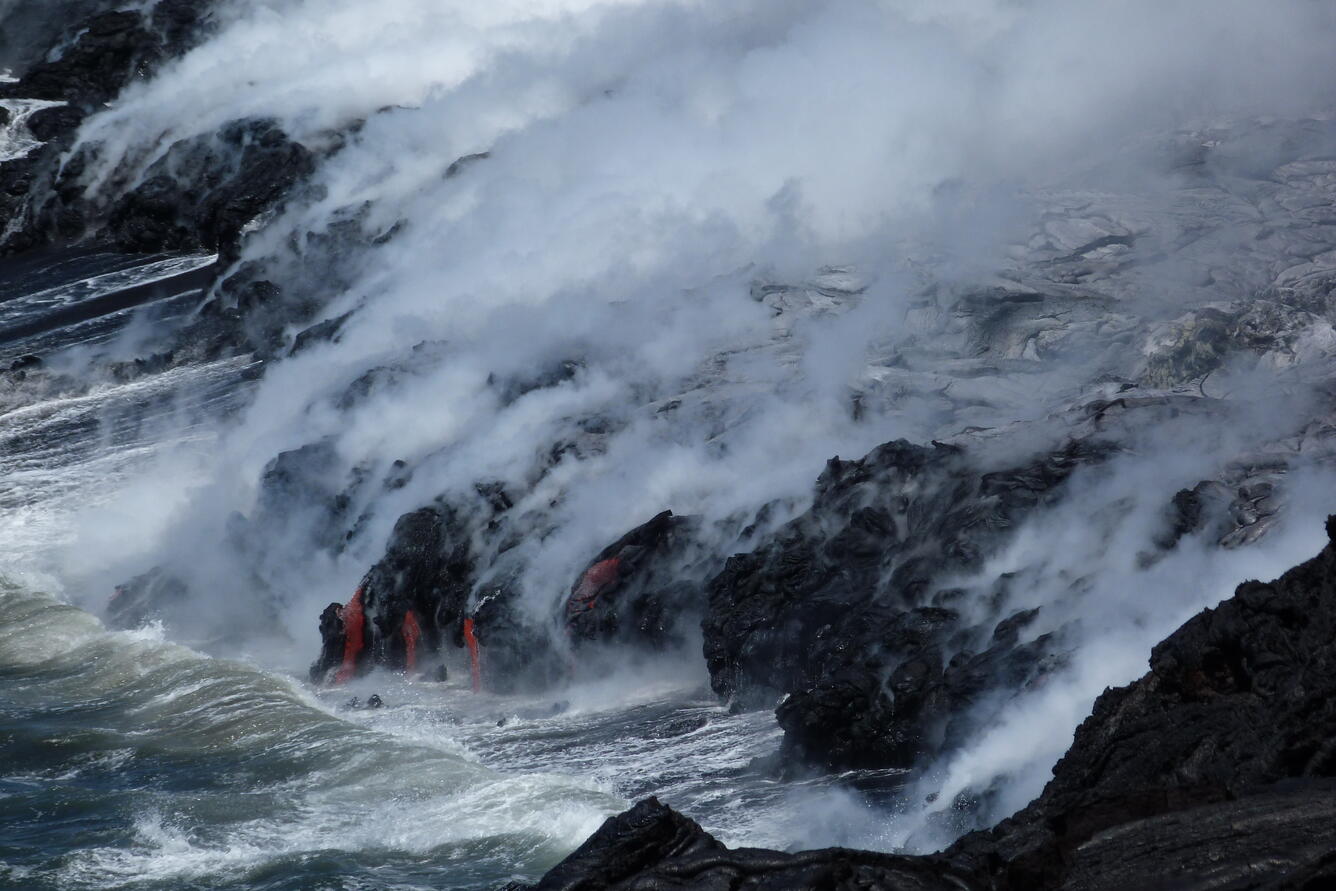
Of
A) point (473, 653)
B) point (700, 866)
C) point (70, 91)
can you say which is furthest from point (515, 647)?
point (70, 91)

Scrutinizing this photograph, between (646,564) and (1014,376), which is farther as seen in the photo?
(1014,376)

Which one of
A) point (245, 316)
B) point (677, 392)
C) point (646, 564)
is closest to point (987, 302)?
point (677, 392)

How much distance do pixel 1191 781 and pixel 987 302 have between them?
14887 millimetres

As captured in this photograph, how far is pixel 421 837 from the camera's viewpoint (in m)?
14.8

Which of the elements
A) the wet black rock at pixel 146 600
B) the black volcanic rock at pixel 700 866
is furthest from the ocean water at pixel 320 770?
the black volcanic rock at pixel 700 866

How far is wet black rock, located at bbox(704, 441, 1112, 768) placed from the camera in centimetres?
1450

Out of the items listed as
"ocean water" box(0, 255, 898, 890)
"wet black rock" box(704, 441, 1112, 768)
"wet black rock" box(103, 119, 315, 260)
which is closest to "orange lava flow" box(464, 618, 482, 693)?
"ocean water" box(0, 255, 898, 890)

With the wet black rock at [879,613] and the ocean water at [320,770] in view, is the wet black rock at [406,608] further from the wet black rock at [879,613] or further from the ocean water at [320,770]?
the wet black rock at [879,613]

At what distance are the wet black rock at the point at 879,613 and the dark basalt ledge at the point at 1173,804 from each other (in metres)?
4.29

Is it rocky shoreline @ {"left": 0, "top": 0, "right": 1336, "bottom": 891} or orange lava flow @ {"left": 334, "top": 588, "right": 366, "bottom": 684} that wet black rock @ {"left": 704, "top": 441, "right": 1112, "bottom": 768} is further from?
orange lava flow @ {"left": 334, "top": 588, "right": 366, "bottom": 684}

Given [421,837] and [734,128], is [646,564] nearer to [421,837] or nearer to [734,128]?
[421,837]

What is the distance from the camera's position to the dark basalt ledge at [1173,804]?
749cm

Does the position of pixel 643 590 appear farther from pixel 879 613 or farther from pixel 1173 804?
pixel 1173 804

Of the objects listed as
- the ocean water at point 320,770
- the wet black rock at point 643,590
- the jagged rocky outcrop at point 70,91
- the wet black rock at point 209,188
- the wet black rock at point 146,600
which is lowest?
the ocean water at point 320,770
